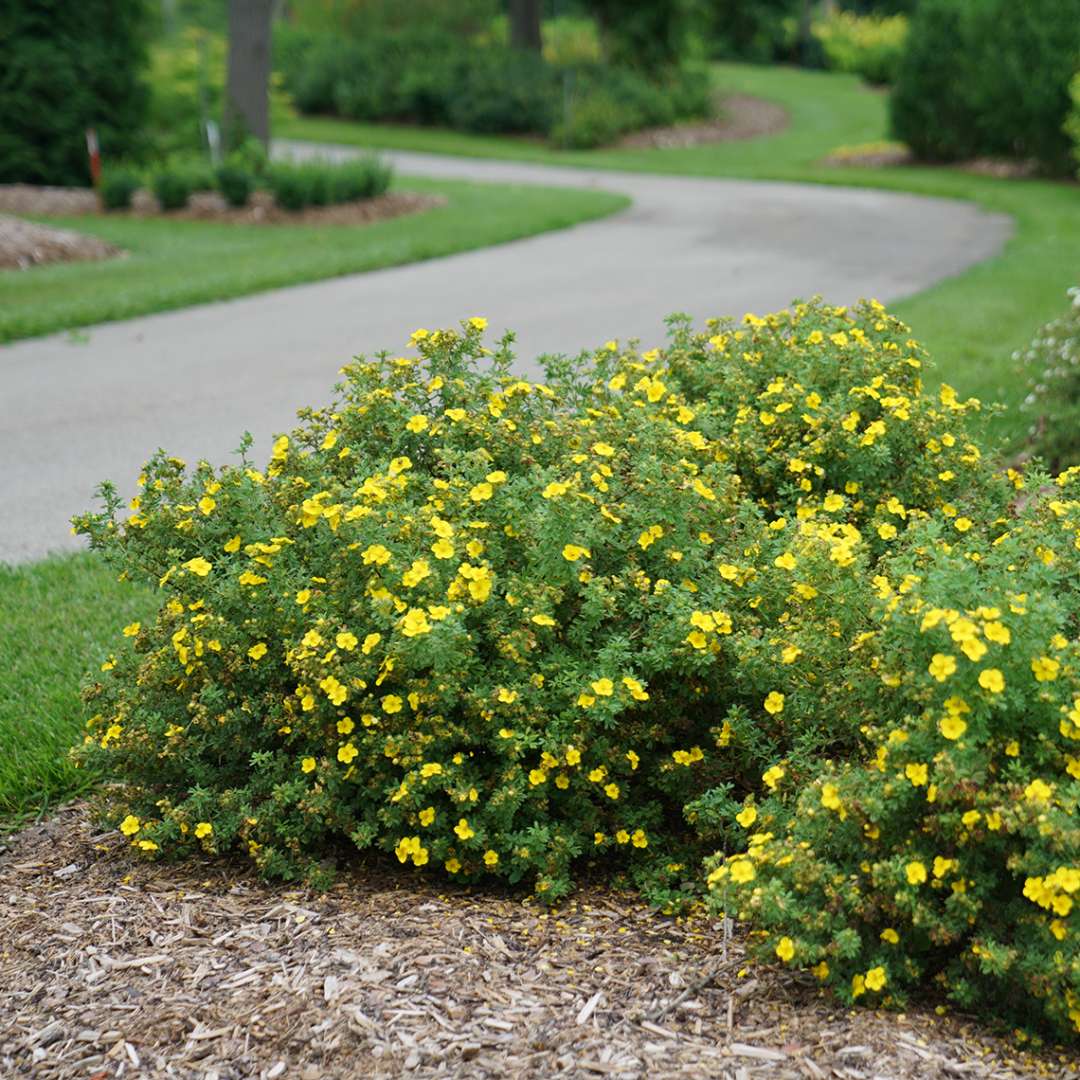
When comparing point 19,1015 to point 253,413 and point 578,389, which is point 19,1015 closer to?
point 578,389

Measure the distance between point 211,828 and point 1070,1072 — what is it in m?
1.98

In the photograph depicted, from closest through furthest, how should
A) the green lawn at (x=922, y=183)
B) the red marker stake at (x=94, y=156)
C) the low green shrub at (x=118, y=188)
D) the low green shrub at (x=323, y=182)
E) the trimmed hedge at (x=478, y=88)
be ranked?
1. the green lawn at (x=922, y=183)
2. the low green shrub at (x=323, y=182)
3. the low green shrub at (x=118, y=188)
4. the red marker stake at (x=94, y=156)
5. the trimmed hedge at (x=478, y=88)

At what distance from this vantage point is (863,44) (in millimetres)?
38688

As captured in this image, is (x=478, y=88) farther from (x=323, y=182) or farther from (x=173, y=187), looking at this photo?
(x=173, y=187)

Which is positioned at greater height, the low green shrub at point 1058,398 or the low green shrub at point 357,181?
the low green shrub at point 357,181

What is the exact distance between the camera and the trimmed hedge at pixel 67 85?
16.3 m

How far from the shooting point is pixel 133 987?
2.92m

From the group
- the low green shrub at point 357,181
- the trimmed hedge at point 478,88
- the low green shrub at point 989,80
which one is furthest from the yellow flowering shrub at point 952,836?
the trimmed hedge at point 478,88

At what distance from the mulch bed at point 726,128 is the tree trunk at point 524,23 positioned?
4.06m

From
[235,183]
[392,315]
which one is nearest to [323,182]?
[235,183]

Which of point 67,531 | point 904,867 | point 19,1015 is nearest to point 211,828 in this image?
point 19,1015

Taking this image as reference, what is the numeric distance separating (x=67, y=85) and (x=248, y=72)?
6.94 ft

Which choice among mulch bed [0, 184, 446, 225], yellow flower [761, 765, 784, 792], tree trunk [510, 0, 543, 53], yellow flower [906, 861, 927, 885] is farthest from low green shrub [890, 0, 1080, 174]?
yellow flower [906, 861, 927, 885]

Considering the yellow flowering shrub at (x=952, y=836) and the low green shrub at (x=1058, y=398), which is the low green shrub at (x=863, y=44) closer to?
the low green shrub at (x=1058, y=398)
